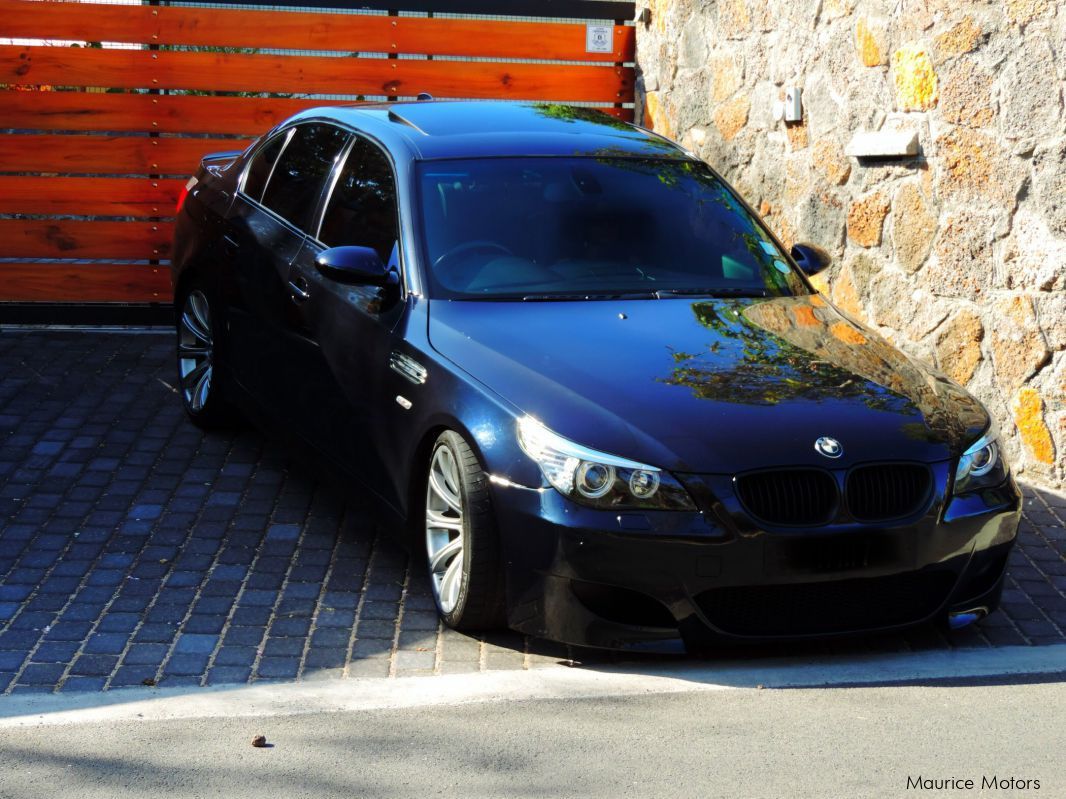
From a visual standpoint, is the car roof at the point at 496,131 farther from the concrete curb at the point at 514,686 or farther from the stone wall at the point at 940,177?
the concrete curb at the point at 514,686

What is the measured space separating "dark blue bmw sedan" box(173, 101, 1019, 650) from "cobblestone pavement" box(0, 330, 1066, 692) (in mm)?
295

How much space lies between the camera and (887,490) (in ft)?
16.9

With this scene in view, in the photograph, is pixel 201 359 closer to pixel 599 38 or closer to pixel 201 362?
pixel 201 362

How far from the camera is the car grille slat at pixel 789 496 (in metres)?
4.98

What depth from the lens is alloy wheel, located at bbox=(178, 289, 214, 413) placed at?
26.9ft

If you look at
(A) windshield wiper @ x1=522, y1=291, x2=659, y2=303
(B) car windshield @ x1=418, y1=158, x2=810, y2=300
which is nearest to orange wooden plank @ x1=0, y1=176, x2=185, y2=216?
(B) car windshield @ x1=418, y1=158, x2=810, y2=300

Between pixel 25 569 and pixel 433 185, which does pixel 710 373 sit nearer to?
pixel 433 185

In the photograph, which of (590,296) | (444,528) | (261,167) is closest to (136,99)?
(261,167)

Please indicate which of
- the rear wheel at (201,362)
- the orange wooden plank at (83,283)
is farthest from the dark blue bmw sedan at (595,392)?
the orange wooden plank at (83,283)

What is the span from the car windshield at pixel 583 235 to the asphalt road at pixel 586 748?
1.84 m

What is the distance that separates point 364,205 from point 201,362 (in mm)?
2114

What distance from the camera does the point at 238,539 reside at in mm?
6668

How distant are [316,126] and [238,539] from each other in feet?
6.87

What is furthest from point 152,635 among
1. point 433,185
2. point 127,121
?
point 127,121
